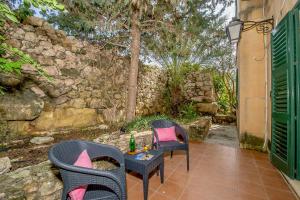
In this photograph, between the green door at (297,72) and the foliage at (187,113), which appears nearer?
the green door at (297,72)

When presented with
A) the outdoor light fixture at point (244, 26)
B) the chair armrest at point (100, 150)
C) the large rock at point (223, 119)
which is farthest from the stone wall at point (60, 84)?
the large rock at point (223, 119)

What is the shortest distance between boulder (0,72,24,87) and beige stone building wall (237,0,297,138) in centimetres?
482

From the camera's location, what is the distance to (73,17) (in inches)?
171

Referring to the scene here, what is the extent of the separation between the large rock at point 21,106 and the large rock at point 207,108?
616 centimetres

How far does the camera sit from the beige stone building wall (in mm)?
3717

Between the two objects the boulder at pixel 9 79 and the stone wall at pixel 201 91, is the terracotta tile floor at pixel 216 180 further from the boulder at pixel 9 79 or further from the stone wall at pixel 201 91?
the stone wall at pixel 201 91

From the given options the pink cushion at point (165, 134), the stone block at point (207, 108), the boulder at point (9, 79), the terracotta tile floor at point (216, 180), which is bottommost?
the terracotta tile floor at point (216, 180)

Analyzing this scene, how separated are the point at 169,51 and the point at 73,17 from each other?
9.48ft

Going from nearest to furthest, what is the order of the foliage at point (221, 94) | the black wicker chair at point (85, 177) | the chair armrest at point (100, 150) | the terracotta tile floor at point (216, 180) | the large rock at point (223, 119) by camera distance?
1. the black wicker chair at point (85, 177)
2. the chair armrest at point (100, 150)
3. the terracotta tile floor at point (216, 180)
4. the large rock at point (223, 119)
5. the foliage at point (221, 94)

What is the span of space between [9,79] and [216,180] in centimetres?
397

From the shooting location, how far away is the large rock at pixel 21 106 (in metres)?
3.00

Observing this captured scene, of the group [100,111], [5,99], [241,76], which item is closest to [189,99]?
[241,76]

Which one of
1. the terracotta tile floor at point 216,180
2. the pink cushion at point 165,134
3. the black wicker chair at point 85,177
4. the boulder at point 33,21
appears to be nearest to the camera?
the black wicker chair at point 85,177

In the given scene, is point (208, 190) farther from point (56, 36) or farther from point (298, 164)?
point (56, 36)
